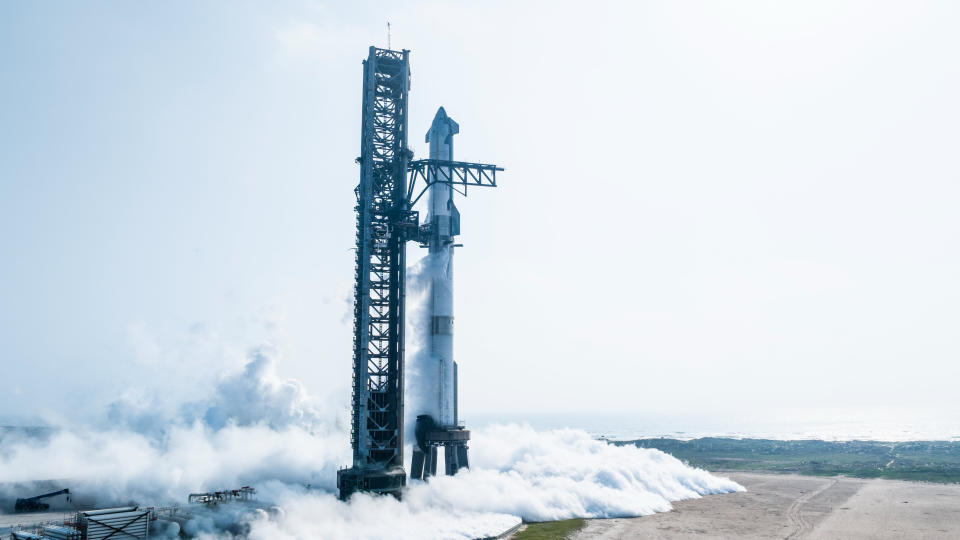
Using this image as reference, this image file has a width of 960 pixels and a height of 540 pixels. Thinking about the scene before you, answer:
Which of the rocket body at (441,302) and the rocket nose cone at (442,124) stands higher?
the rocket nose cone at (442,124)

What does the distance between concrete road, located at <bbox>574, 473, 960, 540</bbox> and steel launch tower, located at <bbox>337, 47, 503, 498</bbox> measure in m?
16.5

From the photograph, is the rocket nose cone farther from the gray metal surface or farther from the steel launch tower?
the gray metal surface

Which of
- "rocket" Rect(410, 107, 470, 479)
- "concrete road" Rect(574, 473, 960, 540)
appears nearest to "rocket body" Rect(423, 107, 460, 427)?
"rocket" Rect(410, 107, 470, 479)

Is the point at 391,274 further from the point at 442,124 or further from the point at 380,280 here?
the point at 442,124

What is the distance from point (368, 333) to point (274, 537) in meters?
19.1

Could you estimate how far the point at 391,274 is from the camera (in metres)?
59.7

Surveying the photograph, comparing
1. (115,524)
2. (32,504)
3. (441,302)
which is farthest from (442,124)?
(32,504)

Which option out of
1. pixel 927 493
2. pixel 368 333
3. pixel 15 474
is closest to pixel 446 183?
pixel 368 333

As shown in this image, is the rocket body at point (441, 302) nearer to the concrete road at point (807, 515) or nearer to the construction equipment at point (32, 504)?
the concrete road at point (807, 515)

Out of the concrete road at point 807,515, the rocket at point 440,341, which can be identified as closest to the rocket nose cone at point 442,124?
the rocket at point 440,341

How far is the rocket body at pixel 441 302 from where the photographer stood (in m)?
64.6

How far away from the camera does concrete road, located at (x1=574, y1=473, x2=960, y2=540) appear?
56.5 meters

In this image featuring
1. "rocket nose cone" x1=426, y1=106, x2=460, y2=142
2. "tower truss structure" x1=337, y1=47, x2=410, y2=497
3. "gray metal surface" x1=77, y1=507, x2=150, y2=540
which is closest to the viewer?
"gray metal surface" x1=77, y1=507, x2=150, y2=540

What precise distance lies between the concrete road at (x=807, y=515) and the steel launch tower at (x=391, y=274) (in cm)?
1645
